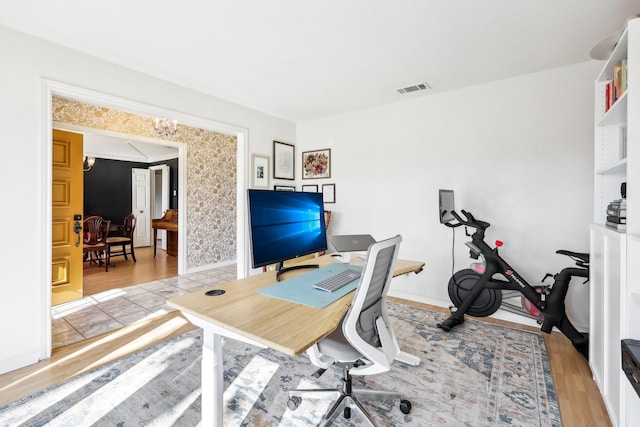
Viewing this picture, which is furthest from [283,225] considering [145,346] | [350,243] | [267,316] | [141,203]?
[141,203]

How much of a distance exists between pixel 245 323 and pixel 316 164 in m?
3.52

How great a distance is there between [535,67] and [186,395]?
12.5 ft

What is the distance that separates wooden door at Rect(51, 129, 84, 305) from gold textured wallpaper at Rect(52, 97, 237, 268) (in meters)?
0.97

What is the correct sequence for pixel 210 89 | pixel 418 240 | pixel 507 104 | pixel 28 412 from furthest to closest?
1. pixel 418 240
2. pixel 210 89
3. pixel 507 104
4. pixel 28 412

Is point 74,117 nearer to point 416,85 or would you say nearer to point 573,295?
point 416,85

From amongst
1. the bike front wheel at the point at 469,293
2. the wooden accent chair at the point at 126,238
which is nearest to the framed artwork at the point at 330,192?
the bike front wheel at the point at 469,293

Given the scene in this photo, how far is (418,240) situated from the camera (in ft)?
11.4

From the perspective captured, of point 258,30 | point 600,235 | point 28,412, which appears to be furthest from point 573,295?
point 28,412

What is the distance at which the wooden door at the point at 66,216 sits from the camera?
3.25 meters

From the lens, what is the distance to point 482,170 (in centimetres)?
308

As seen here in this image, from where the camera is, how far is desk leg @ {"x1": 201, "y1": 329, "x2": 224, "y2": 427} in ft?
4.05

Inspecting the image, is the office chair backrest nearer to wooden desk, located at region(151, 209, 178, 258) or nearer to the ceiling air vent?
the ceiling air vent

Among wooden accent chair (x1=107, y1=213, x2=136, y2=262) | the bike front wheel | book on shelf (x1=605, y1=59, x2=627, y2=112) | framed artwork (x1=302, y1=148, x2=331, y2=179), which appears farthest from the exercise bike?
wooden accent chair (x1=107, y1=213, x2=136, y2=262)

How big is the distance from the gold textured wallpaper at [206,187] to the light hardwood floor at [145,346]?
7.12 ft
